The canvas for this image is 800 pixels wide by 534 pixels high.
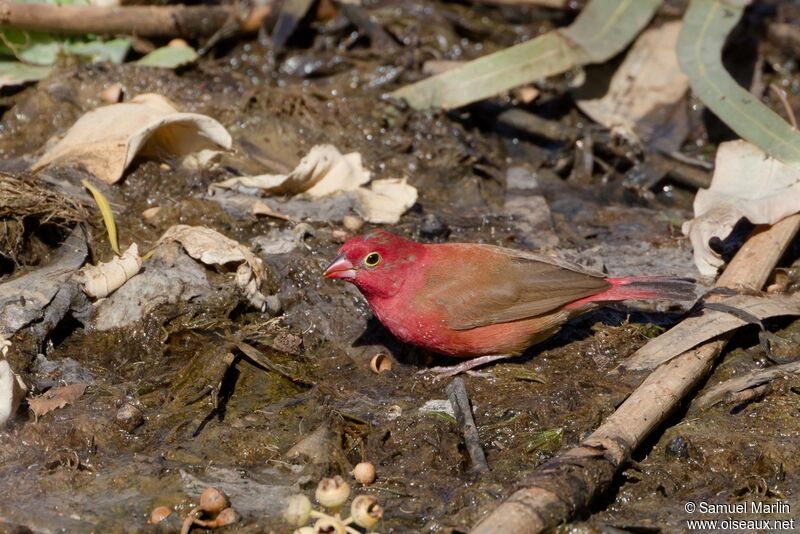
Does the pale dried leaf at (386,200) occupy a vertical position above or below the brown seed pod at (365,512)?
below

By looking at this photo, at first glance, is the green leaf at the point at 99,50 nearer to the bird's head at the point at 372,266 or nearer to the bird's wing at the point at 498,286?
the bird's head at the point at 372,266

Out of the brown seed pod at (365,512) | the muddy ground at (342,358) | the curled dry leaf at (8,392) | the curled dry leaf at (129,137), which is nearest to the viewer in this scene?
the brown seed pod at (365,512)

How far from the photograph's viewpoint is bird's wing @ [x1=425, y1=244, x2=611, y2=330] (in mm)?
5355

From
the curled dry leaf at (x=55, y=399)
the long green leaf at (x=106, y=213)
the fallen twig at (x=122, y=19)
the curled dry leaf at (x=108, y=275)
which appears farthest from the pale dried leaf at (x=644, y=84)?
the curled dry leaf at (x=55, y=399)

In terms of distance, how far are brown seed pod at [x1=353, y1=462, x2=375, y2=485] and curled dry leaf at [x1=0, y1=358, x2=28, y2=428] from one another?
1.54 meters

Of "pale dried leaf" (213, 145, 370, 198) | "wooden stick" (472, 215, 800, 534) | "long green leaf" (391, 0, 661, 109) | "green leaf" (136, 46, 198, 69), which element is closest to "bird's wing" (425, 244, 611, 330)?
"wooden stick" (472, 215, 800, 534)

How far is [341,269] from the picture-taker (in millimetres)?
5312

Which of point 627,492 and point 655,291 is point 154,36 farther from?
point 627,492

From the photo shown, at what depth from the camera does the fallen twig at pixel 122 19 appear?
6852 mm

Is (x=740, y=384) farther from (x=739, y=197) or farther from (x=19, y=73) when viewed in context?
(x=19, y=73)

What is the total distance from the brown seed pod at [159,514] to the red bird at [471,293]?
5.22 ft

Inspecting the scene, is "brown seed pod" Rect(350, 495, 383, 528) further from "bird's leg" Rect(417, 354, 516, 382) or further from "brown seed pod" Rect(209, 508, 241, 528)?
"bird's leg" Rect(417, 354, 516, 382)

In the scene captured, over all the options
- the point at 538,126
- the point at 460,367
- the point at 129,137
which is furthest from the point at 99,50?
the point at 460,367

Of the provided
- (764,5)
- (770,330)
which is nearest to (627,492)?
(770,330)
